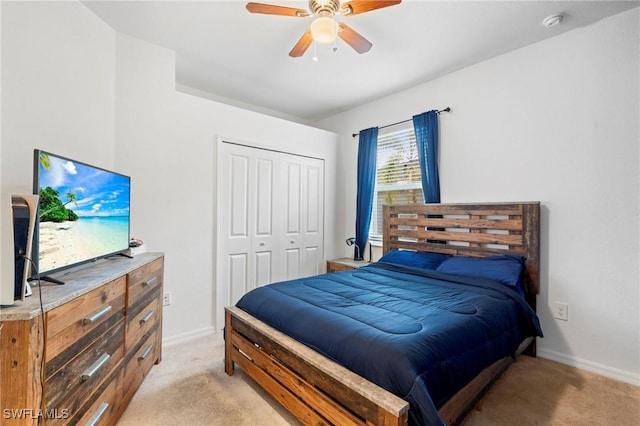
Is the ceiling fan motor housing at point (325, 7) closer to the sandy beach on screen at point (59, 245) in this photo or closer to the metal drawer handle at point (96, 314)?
the sandy beach on screen at point (59, 245)

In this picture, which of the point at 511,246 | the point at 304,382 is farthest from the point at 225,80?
the point at 511,246

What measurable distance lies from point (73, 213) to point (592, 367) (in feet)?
12.0

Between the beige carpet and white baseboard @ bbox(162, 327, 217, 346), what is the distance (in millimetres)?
345

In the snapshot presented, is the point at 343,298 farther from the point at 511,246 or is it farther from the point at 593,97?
the point at 593,97

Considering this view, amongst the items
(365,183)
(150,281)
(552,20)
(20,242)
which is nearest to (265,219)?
(365,183)

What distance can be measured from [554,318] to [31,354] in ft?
10.8

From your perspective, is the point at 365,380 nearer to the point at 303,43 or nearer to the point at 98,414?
the point at 98,414

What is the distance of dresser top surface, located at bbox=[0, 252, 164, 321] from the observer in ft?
3.12

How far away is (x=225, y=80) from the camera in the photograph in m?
3.29

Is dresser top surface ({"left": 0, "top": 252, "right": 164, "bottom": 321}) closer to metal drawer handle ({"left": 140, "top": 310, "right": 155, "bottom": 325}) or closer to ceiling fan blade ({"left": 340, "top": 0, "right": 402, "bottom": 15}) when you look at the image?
metal drawer handle ({"left": 140, "top": 310, "right": 155, "bottom": 325})

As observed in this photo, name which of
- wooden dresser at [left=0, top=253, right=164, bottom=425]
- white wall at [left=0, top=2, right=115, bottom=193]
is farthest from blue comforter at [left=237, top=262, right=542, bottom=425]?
white wall at [left=0, top=2, right=115, bottom=193]

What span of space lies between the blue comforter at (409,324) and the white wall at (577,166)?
23.7 inches

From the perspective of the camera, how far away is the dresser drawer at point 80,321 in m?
1.06

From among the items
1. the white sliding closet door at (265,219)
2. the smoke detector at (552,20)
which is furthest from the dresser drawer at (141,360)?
the smoke detector at (552,20)
